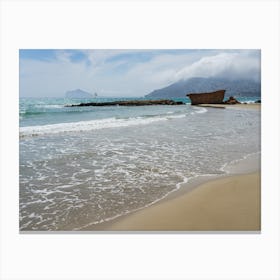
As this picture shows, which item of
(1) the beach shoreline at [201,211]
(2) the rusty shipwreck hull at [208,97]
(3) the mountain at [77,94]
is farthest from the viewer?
(2) the rusty shipwreck hull at [208,97]

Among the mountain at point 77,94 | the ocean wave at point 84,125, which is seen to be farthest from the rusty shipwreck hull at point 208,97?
the ocean wave at point 84,125

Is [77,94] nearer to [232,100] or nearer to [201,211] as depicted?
[201,211]

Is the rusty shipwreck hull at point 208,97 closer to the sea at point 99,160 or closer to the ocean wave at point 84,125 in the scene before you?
the sea at point 99,160

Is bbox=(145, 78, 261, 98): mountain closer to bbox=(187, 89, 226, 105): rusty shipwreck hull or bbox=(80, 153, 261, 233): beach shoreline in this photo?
bbox=(187, 89, 226, 105): rusty shipwreck hull

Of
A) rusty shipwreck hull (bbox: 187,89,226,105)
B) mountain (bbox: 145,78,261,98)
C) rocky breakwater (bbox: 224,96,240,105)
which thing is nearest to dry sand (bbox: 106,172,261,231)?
mountain (bbox: 145,78,261,98)

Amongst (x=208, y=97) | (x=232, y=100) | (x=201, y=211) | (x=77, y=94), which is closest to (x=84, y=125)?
(x=77, y=94)

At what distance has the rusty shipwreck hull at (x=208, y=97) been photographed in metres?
4.66

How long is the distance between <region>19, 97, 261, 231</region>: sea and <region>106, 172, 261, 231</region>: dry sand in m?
0.13

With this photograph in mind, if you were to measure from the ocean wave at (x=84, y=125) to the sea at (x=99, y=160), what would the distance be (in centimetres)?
2

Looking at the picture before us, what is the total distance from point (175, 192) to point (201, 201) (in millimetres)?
301

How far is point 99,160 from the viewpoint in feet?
13.4

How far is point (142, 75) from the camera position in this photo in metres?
3.89

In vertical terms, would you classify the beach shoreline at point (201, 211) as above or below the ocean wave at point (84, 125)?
below
